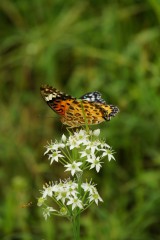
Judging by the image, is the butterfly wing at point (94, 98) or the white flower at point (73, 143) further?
the butterfly wing at point (94, 98)

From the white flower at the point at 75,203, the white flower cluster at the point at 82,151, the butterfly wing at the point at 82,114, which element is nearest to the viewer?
the white flower at the point at 75,203

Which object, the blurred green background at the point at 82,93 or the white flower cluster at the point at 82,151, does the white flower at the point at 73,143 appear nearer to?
the white flower cluster at the point at 82,151

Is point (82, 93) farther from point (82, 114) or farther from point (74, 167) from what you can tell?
point (74, 167)

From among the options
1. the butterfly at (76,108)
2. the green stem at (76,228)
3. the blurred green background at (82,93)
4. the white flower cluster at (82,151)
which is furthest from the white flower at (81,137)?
the blurred green background at (82,93)

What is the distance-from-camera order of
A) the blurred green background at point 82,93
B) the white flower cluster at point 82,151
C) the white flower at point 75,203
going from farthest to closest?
the blurred green background at point 82,93
the white flower cluster at point 82,151
the white flower at point 75,203

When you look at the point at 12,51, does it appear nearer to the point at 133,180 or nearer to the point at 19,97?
the point at 19,97

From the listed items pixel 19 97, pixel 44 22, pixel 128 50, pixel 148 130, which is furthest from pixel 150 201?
pixel 44 22
